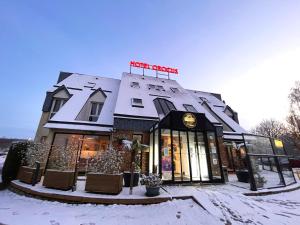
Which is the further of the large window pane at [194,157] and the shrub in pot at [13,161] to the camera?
the large window pane at [194,157]

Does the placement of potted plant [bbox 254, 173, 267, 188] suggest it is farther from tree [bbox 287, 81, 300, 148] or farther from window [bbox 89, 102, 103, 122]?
tree [bbox 287, 81, 300, 148]

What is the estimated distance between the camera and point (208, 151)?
9078 mm

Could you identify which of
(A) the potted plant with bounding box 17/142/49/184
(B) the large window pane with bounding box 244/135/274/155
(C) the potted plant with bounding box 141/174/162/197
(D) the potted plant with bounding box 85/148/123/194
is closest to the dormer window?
(B) the large window pane with bounding box 244/135/274/155

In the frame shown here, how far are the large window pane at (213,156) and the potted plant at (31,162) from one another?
31.4 ft

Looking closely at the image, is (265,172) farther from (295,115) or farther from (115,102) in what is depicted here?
(295,115)

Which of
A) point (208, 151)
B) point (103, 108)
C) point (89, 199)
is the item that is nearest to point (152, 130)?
point (208, 151)

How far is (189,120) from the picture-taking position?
9344 millimetres

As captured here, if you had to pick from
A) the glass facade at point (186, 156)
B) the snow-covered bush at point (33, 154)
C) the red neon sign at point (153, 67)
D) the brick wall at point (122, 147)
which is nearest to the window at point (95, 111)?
the brick wall at point (122, 147)

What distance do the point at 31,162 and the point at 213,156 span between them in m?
10.5

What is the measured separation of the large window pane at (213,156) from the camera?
8734 mm

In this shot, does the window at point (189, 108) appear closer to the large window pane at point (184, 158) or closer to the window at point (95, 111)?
the large window pane at point (184, 158)

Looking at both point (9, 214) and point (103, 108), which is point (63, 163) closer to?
point (9, 214)

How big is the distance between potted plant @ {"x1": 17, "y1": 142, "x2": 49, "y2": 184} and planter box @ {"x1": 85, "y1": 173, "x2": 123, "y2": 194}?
3156 mm

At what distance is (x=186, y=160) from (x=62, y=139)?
27.9ft
